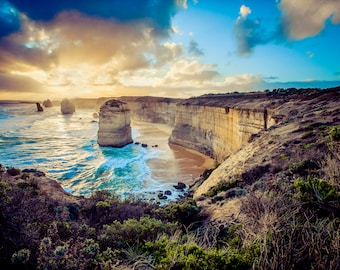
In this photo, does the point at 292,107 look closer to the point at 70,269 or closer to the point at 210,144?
the point at 210,144

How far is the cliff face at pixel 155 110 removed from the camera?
65250mm

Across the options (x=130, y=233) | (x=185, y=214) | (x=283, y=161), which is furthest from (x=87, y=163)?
(x=130, y=233)

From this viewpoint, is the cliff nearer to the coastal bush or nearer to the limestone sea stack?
the coastal bush

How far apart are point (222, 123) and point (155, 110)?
4835 cm

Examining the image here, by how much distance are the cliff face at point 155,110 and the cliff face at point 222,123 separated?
26.6 m

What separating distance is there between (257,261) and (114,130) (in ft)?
93.4

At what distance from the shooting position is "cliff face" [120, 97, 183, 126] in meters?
65.2

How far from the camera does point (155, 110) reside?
72000 millimetres

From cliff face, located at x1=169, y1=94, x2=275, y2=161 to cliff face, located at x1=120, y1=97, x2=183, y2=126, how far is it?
26.6 m

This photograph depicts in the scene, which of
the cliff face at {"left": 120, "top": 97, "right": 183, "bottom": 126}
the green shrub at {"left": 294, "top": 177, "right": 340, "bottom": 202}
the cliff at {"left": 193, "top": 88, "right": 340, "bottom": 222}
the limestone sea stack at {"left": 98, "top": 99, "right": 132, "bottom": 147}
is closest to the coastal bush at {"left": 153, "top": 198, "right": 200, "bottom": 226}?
the cliff at {"left": 193, "top": 88, "right": 340, "bottom": 222}

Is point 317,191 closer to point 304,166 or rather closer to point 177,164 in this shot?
point 304,166

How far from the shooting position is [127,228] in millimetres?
4477

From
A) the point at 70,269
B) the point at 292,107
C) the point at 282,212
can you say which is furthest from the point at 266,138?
the point at 70,269

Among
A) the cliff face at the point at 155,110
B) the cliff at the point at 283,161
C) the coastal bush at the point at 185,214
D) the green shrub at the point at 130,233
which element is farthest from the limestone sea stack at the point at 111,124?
the cliff face at the point at 155,110
